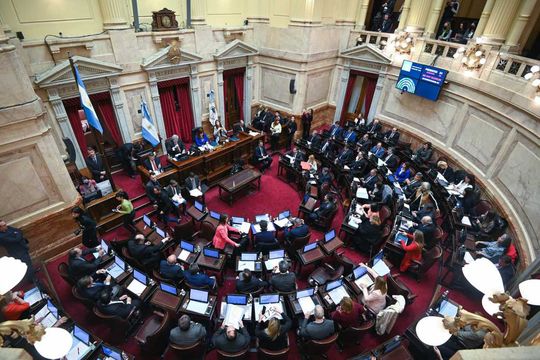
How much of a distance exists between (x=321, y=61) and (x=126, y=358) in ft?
40.9

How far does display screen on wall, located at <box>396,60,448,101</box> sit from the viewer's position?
10.3 m

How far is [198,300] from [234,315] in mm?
732

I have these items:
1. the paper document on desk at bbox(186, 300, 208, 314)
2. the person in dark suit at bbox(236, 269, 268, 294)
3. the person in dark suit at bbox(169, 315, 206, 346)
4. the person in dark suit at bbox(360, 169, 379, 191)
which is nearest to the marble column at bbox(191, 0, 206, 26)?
the person in dark suit at bbox(360, 169, 379, 191)

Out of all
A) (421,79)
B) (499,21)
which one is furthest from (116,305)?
(499,21)

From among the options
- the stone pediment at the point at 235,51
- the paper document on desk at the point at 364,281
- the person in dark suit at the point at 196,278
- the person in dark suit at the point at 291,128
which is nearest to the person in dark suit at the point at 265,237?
the person in dark suit at the point at 196,278

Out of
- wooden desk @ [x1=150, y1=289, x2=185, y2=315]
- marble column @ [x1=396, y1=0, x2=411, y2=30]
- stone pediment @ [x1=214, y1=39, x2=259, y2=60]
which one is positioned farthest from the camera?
stone pediment @ [x1=214, y1=39, x2=259, y2=60]

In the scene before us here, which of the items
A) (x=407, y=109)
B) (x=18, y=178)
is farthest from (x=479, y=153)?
(x=18, y=178)

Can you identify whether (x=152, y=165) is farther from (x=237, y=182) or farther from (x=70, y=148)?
(x=237, y=182)

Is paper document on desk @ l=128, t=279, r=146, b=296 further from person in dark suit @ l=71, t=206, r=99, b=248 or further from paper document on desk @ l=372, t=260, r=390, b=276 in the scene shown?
paper document on desk @ l=372, t=260, r=390, b=276

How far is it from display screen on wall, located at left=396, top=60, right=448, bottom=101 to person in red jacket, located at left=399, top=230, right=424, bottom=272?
6.27 m

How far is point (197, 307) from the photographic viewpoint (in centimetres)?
527

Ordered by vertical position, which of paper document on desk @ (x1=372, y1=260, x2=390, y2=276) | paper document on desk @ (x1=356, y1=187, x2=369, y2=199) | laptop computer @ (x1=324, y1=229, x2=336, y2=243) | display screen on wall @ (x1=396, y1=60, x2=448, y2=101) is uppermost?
display screen on wall @ (x1=396, y1=60, x2=448, y2=101)

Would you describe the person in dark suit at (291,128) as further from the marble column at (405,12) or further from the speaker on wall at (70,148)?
the speaker on wall at (70,148)

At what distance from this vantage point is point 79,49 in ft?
27.1
